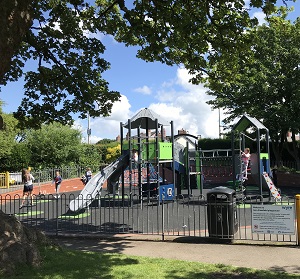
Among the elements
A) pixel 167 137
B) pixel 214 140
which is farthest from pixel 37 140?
pixel 214 140

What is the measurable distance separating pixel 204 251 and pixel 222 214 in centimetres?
112

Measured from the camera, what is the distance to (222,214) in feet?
27.8

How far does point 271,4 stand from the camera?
845 centimetres

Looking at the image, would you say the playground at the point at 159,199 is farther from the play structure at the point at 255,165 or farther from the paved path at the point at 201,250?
the paved path at the point at 201,250

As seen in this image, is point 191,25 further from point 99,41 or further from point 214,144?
point 214,144

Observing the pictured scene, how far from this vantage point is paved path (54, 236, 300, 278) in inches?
265

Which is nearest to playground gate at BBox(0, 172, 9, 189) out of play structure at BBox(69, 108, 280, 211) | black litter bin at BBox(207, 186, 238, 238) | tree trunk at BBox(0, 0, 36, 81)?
play structure at BBox(69, 108, 280, 211)

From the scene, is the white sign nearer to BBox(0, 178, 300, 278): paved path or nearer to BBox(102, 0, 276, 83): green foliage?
BBox(0, 178, 300, 278): paved path

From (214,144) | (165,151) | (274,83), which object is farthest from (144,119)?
(214,144)

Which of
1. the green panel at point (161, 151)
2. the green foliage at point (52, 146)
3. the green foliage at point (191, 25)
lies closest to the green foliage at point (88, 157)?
the green foliage at point (52, 146)

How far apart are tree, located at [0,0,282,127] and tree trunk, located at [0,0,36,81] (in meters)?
2.94

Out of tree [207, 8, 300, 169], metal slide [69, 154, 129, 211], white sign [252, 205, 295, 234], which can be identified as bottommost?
Result: white sign [252, 205, 295, 234]

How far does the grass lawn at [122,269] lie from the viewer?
5.68 m

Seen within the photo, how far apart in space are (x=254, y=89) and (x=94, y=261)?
65.3 ft
